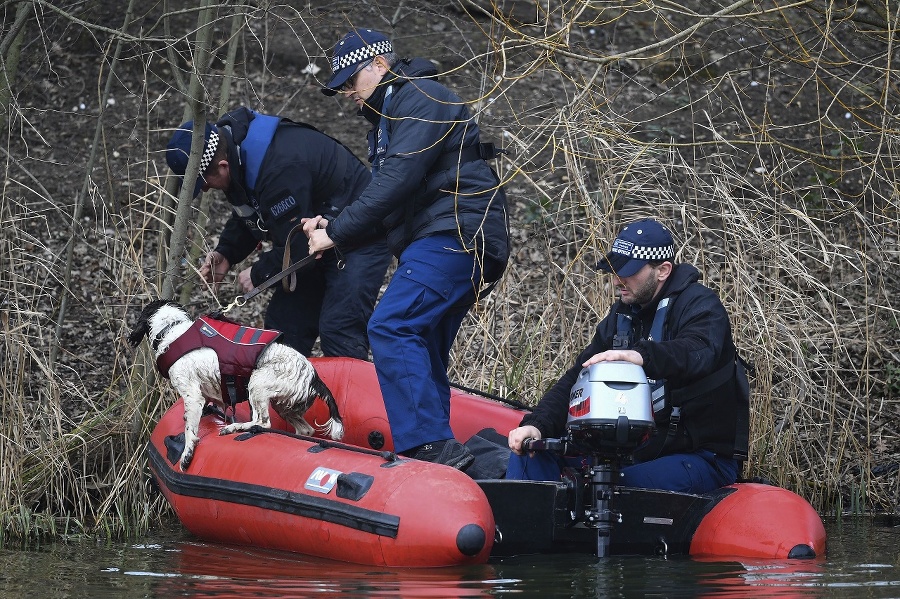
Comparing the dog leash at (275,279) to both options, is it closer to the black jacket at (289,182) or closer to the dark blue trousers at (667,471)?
the black jacket at (289,182)

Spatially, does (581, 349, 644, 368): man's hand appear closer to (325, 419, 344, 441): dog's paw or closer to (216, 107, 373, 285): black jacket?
(325, 419, 344, 441): dog's paw

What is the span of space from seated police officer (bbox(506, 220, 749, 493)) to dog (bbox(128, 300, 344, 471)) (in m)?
1.13

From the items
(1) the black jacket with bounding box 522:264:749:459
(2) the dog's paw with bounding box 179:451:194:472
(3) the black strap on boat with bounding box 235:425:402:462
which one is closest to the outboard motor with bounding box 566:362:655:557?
(1) the black jacket with bounding box 522:264:749:459

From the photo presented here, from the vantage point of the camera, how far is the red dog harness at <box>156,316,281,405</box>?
533 cm

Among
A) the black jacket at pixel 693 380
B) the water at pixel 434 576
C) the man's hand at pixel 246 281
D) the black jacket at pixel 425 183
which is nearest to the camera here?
the water at pixel 434 576

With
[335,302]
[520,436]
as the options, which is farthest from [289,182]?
[520,436]

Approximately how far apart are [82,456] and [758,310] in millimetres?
3560

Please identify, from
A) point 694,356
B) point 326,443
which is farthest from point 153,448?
point 694,356

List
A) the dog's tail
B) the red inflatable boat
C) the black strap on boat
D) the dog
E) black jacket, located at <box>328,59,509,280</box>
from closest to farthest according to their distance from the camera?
the red inflatable boat
the black strap on boat
black jacket, located at <box>328,59,509,280</box>
the dog
the dog's tail

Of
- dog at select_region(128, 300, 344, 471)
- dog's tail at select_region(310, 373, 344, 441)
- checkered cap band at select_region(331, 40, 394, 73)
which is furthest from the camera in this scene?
dog's tail at select_region(310, 373, 344, 441)

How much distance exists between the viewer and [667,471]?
4711 mm

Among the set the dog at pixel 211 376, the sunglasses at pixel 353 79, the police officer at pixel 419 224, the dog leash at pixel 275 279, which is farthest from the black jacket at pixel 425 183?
the dog at pixel 211 376

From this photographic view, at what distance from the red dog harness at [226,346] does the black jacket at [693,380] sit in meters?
1.32

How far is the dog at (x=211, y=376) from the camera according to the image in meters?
5.33
